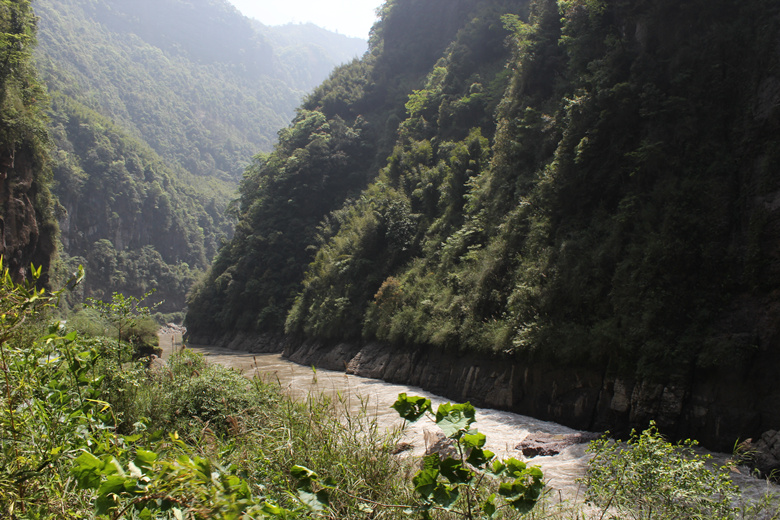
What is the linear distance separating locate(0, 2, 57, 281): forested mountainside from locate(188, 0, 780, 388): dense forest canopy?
14.6 metres

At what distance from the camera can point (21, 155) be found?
2136 cm

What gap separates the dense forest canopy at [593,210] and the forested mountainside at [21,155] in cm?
1464

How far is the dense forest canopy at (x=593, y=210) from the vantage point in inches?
413

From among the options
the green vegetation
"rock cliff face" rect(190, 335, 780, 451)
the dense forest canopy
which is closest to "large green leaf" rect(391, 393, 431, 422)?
the green vegetation

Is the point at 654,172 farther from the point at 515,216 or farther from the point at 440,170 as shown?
the point at 440,170

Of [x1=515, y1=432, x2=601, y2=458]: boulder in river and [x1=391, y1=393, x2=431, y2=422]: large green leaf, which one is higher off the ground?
[x1=391, y1=393, x2=431, y2=422]: large green leaf

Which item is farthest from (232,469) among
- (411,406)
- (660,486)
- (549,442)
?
(549,442)

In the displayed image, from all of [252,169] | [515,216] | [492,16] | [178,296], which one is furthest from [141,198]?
[515,216]

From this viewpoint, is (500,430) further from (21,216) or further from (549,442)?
(21,216)

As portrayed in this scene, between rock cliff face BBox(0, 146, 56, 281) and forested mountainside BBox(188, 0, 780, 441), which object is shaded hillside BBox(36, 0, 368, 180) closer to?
rock cliff face BBox(0, 146, 56, 281)

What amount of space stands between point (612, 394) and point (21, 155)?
2555 centimetres

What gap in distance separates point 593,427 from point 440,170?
61.0 ft

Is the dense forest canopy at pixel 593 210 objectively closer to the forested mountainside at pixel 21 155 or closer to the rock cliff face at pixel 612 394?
the rock cliff face at pixel 612 394

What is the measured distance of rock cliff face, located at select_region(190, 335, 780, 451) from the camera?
8.66 meters
